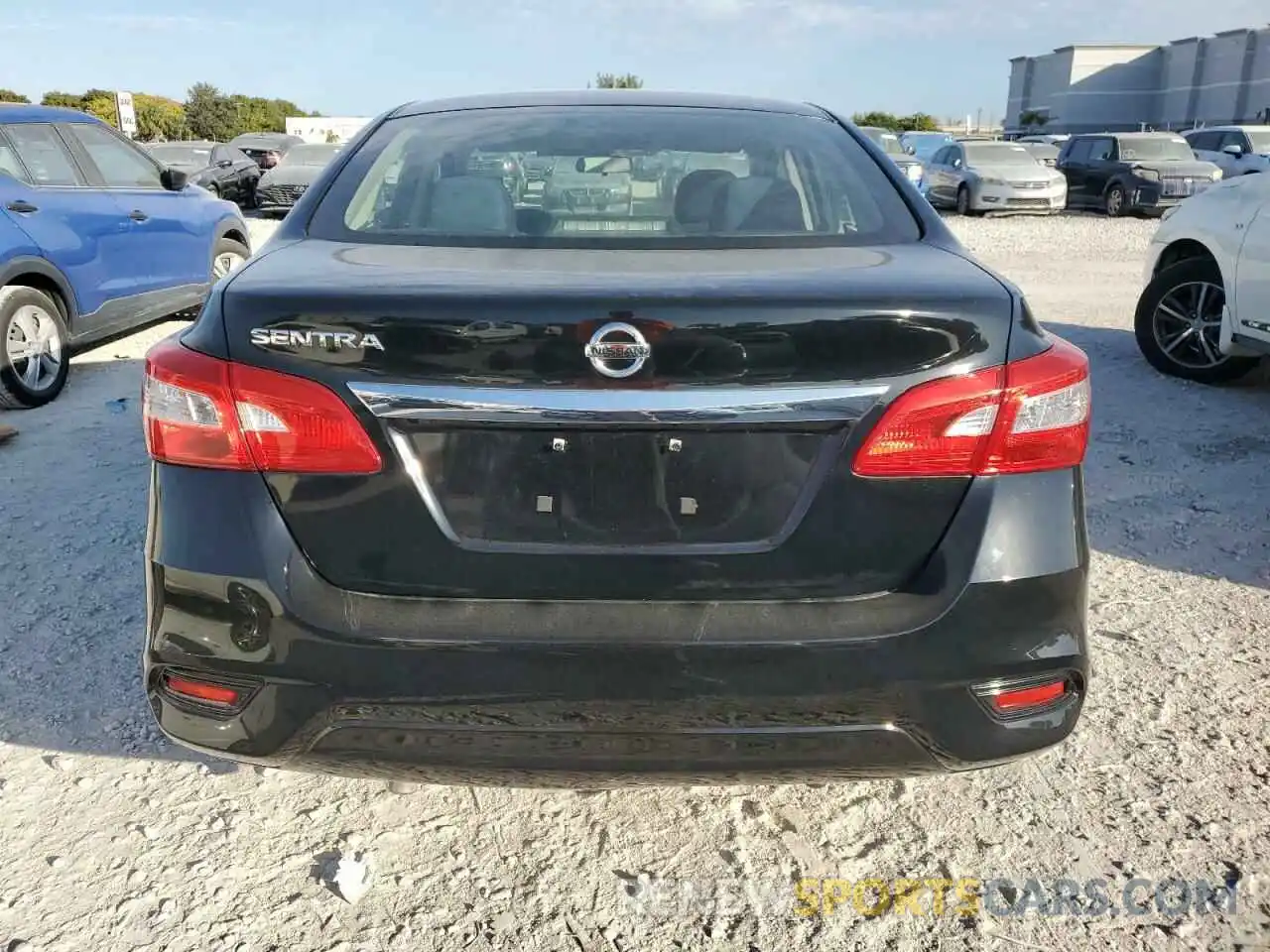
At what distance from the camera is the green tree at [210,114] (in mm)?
53062

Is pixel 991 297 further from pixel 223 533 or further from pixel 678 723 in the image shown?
pixel 223 533

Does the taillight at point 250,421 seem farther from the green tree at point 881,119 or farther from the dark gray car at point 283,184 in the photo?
the green tree at point 881,119

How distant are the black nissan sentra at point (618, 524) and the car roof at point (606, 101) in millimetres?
1364

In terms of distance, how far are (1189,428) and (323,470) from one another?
532 centimetres

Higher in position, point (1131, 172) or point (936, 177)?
point (1131, 172)

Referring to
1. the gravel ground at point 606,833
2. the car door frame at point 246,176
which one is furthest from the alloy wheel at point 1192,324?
the car door frame at point 246,176

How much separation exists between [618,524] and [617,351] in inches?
11.9

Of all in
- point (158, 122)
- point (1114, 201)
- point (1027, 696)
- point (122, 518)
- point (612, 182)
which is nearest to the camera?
point (1027, 696)

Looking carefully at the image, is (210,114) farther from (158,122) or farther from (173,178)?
(173,178)

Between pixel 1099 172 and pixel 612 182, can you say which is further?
pixel 1099 172

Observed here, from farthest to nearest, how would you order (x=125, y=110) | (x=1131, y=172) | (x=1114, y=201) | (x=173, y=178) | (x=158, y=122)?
1. (x=158, y=122)
2. (x=1114, y=201)
3. (x=1131, y=172)
4. (x=125, y=110)
5. (x=173, y=178)

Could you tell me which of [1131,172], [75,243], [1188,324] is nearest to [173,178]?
[75,243]

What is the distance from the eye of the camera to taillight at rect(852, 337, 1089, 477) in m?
1.82

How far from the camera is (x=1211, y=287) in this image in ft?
21.5
